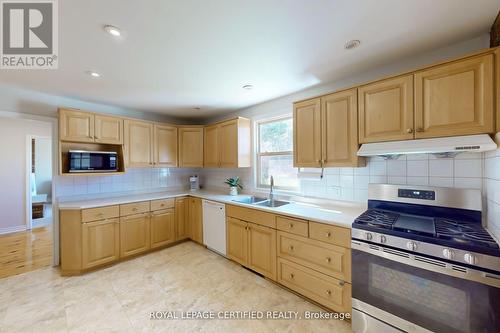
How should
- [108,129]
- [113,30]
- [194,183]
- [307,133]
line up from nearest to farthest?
1. [113,30]
2. [307,133]
3. [108,129]
4. [194,183]

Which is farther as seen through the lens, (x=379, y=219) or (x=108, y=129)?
(x=108, y=129)

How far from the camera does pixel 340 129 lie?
207cm

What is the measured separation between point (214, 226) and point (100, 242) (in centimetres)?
153

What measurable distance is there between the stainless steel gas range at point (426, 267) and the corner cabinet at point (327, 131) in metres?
0.62

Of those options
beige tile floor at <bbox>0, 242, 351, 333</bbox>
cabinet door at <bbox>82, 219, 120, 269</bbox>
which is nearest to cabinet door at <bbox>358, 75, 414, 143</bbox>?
beige tile floor at <bbox>0, 242, 351, 333</bbox>

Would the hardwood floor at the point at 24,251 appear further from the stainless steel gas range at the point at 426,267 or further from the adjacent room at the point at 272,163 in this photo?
the stainless steel gas range at the point at 426,267

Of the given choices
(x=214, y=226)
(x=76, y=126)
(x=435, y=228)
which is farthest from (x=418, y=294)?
(x=76, y=126)

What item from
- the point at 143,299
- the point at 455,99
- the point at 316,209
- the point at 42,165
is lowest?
the point at 143,299

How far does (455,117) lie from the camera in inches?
57.8

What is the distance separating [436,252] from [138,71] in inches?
116

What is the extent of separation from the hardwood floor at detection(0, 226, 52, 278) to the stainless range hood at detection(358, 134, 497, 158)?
174 inches

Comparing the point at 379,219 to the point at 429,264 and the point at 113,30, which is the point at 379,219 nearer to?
the point at 429,264

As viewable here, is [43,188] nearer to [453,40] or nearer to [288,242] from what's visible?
[288,242]

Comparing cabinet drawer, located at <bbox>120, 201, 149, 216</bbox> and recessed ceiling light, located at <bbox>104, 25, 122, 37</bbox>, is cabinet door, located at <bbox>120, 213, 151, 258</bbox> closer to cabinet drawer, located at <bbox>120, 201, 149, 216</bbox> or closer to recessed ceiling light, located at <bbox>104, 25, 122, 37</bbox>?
cabinet drawer, located at <bbox>120, 201, 149, 216</bbox>
